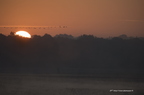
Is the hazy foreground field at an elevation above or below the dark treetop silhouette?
below

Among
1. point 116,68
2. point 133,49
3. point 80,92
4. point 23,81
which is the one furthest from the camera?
point 133,49

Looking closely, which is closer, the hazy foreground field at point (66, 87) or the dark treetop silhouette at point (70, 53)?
the hazy foreground field at point (66, 87)

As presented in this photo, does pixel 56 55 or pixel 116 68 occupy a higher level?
pixel 56 55

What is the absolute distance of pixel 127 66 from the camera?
54.1 feet

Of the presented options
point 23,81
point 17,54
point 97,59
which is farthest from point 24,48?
point 23,81

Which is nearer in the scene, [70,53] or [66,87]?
[66,87]

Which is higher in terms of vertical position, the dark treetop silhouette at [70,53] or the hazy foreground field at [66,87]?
the dark treetop silhouette at [70,53]

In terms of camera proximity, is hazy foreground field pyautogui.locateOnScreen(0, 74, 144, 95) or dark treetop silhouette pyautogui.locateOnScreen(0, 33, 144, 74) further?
dark treetop silhouette pyautogui.locateOnScreen(0, 33, 144, 74)

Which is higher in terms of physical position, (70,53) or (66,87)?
(70,53)

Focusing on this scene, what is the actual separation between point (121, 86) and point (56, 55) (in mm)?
10631

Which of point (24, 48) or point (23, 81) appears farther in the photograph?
point (24, 48)

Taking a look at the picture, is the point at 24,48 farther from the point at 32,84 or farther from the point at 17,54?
the point at 32,84

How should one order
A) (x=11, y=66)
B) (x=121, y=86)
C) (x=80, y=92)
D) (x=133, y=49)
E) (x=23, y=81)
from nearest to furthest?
(x=80, y=92)
(x=121, y=86)
(x=23, y=81)
(x=11, y=66)
(x=133, y=49)

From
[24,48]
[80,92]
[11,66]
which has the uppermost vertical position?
[24,48]
